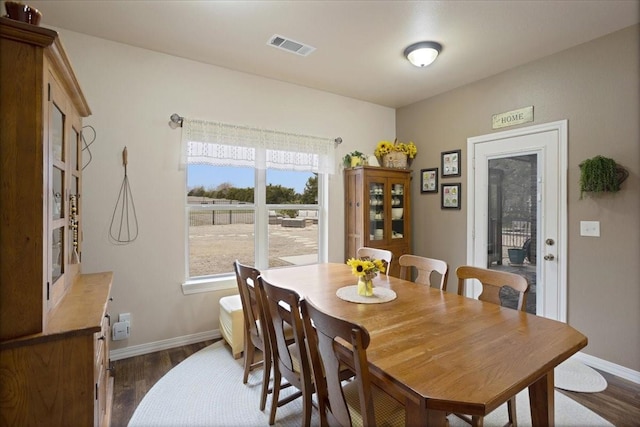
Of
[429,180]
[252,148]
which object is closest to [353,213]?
[429,180]

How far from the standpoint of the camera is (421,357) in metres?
1.22

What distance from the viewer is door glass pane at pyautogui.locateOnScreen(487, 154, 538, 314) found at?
123 inches

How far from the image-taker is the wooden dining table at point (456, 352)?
1.02m

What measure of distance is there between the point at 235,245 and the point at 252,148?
1.07 metres

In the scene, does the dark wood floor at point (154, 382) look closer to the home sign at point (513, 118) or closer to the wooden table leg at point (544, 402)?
the wooden table leg at point (544, 402)

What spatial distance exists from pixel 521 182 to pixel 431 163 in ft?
3.69

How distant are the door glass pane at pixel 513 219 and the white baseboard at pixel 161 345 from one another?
3.08 m

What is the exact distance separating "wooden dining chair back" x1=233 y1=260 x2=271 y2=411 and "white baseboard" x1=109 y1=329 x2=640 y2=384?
93 centimetres

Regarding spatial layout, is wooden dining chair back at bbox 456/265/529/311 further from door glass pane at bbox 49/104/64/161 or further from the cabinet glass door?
door glass pane at bbox 49/104/64/161

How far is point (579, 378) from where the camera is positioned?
247cm

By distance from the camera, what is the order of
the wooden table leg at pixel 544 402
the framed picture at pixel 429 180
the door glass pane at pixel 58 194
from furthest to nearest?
1. the framed picture at pixel 429 180
2. the door glass pane at pixel 58 194
3. the wooden table leg at pixel 544 402

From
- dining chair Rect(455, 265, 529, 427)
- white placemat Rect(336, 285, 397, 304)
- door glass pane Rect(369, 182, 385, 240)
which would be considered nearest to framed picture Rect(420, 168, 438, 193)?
door glass pane Rect(369, 182, 385, 240)

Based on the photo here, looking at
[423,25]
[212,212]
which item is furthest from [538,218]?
[212,212]

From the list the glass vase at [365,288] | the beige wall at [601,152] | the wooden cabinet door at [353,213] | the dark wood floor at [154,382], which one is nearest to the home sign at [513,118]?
the beige wall at [601,152]
